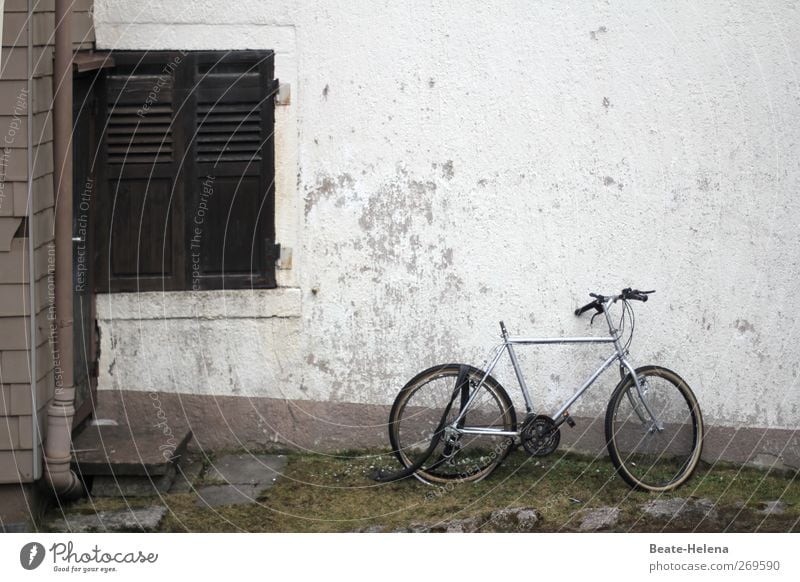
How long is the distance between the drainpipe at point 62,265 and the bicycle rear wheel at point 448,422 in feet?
5.99

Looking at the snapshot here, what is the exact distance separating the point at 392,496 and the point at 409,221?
1636 millimetres

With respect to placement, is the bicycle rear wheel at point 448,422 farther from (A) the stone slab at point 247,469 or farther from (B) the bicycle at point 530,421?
(A) the stone slab at point 247,469

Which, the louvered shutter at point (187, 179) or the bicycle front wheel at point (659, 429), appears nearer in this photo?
the bicycle front wheel at point (659, 429)

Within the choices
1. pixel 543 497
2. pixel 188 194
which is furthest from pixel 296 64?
pixel 543 497

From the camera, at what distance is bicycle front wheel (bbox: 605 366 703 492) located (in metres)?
6.42

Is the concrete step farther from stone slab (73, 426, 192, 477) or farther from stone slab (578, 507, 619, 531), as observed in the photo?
stone slab (578, 507, 619, 531)

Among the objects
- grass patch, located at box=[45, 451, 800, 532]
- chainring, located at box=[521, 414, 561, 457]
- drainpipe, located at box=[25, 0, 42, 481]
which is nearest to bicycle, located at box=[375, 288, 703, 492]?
chainring, located at box=[521, 414, 561, 457]

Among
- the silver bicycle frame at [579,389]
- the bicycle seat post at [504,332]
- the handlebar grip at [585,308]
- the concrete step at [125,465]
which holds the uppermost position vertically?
the handlebar grip at [585,308]

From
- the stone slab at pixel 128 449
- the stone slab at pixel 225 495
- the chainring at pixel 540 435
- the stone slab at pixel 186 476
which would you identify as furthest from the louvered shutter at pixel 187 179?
the chainring at pixel 540 435

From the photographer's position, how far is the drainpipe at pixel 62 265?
5785 mm

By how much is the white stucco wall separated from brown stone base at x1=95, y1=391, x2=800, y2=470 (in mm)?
88

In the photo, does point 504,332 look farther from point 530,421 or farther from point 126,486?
point 126,486

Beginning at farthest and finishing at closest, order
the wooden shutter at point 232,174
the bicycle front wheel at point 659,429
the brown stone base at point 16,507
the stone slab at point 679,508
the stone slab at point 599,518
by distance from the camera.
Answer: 1. the wooden shutter at point 232,174
2. the bicycle front wheel at point 659,429
3. the stone slab at point 679,508
4. the stone slab at point 599,518
5. the brown stone base at point 16,507
